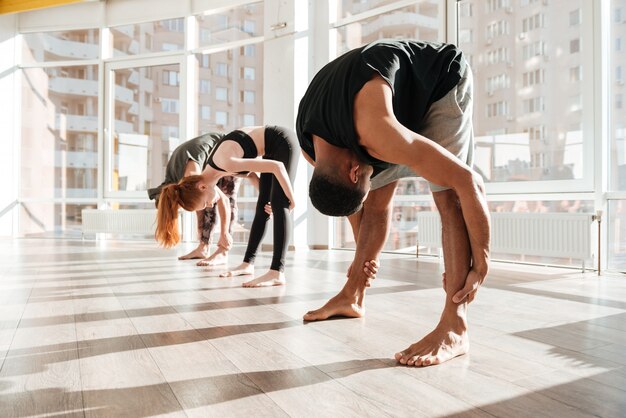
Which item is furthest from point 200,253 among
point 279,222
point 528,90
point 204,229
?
point 528,90

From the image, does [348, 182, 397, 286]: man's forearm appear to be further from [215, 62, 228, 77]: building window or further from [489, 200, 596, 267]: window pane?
[215, 62, 228, 77]: building window

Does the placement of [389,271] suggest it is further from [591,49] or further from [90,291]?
[591,49]

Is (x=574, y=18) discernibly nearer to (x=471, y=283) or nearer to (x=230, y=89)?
(x=471, y=283)

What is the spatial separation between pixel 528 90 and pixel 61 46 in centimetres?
709

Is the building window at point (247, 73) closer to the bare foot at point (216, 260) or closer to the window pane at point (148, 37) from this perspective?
the window pane at point (148, 37)

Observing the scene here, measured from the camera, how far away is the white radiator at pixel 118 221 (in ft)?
23.4

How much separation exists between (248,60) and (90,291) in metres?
4.71

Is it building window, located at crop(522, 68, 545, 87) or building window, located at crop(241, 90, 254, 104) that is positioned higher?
building window, located at crop(241, 90, 254, 104)

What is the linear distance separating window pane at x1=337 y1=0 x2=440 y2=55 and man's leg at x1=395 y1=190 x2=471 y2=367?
4.14 m

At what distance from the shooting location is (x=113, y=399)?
3.70 feet

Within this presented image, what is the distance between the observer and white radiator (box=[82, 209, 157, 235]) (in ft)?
23.4

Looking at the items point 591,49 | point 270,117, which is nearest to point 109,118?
point 270,117

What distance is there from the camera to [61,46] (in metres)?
7.94

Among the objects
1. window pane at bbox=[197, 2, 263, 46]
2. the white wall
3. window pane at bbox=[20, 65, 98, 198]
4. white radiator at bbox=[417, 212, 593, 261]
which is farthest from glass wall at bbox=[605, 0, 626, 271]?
the white wall
